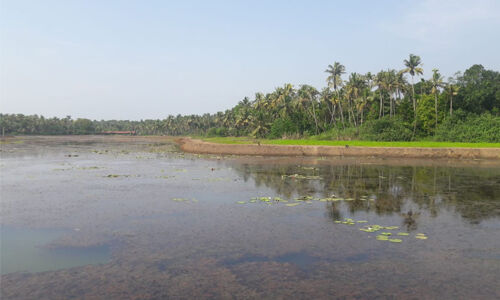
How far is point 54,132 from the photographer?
180500 mm

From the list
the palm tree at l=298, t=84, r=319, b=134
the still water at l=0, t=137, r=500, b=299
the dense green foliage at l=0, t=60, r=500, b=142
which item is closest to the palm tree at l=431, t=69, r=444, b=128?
the dense green foliage at l=0, t=60, r=500, b=142

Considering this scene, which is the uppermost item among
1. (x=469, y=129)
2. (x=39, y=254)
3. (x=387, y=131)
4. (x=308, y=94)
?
(x=308, y=94)

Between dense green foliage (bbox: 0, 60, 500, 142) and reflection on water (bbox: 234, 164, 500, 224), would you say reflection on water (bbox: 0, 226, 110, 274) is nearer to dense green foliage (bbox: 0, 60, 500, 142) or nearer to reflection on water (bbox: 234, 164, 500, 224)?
reflection on water (bbox: 234, 164, 500, 224)

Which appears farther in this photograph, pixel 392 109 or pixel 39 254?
pixel 392 109

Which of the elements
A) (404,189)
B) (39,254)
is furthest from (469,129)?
(39,254)

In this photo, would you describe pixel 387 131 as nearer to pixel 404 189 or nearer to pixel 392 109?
pixel 392 109

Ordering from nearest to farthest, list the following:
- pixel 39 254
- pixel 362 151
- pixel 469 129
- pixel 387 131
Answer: pixel 39 254 → pixel 362 151 → pixel 469 129 → pixel 387 131

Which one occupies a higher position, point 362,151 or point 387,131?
point 387,131

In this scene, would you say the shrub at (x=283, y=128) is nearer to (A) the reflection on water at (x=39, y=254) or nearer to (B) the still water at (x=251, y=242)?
(B) the still water at (x=251, y=242)

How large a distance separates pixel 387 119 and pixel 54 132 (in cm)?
16829

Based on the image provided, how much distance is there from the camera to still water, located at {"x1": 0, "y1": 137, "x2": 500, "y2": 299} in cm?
746

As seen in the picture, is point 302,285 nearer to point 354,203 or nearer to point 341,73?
point 354,203

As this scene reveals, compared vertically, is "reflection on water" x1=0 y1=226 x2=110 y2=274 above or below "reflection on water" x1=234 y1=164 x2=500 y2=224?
below

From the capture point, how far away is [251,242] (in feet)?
34.1
